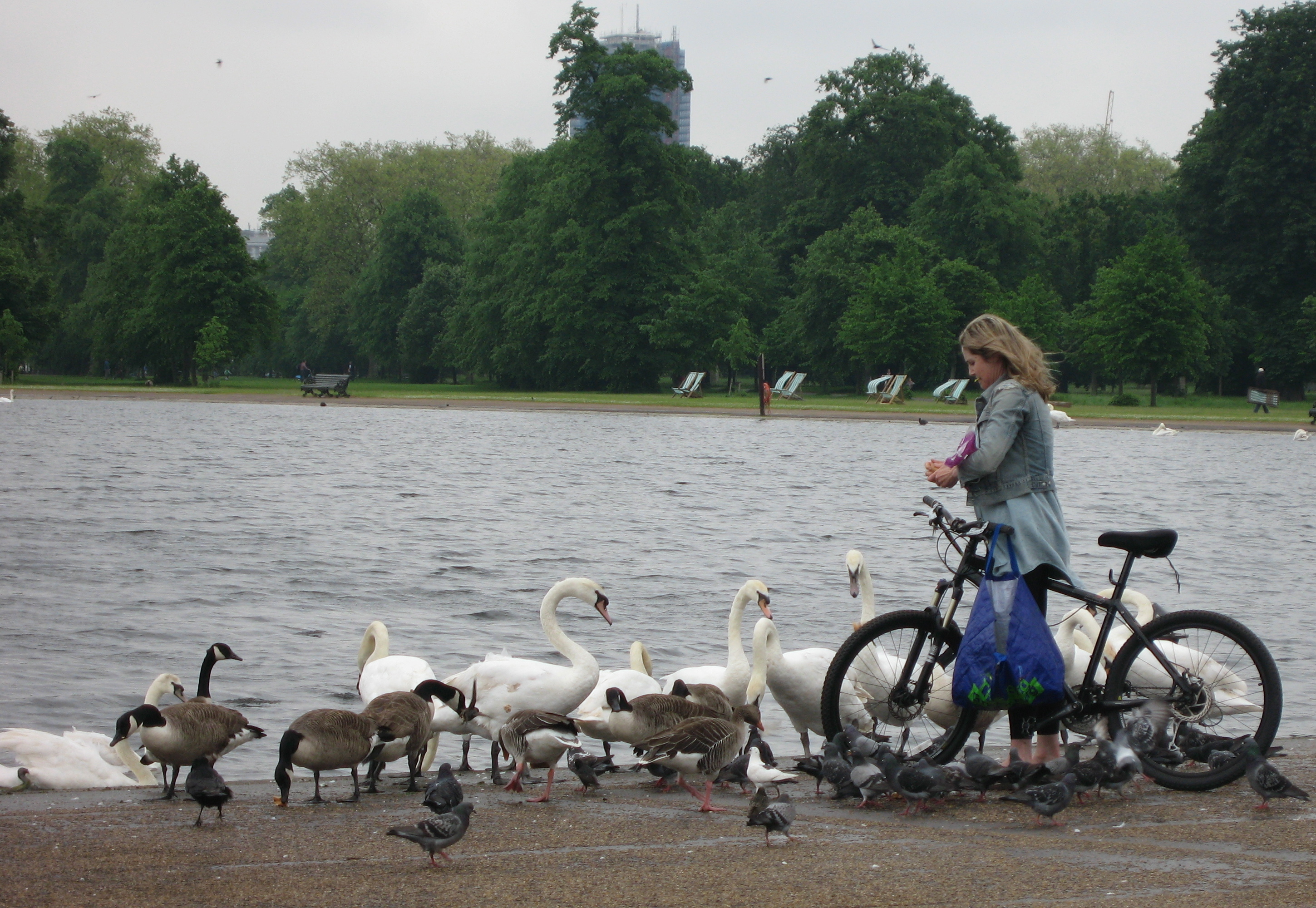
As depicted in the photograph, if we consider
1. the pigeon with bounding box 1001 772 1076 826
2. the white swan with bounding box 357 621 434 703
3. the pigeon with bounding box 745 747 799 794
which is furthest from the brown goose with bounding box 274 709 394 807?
the pigeon with bounding box 1001 772 1076 826

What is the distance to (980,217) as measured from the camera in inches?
2771

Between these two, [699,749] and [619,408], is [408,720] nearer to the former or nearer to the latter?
[699,749]

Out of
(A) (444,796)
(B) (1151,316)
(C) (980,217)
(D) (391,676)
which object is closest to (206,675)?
(D) (391,676)

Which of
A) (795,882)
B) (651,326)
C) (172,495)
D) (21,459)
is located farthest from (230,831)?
(651,326)

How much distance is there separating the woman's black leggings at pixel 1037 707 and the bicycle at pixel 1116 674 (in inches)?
1.1

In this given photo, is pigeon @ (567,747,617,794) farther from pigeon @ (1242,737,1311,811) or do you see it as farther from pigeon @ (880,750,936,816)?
pigeon @ (1242,737,1311,811)

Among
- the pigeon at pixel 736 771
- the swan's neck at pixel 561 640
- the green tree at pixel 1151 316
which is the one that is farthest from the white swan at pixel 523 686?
the green tree at pixel 1151 316

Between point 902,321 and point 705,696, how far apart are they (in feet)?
189

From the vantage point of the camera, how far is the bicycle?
20.0 feet

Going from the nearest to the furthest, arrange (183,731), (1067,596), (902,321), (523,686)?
(1067,596) < (183,731) < (523,686) < (902,321)

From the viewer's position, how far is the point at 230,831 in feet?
18.8

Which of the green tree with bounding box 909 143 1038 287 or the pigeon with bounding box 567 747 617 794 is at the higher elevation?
the green tree with bounding box 909 143 1038 287

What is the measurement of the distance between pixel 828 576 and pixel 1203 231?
57.5 meters

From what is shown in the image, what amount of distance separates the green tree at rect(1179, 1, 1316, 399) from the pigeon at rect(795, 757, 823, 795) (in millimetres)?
60244
